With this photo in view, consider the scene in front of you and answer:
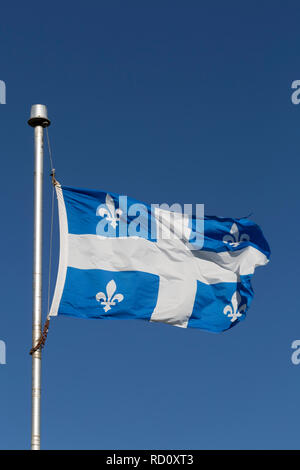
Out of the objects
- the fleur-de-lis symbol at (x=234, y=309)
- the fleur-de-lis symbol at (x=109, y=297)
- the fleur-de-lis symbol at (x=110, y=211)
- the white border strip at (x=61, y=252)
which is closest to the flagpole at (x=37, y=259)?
the white border strip at (x=61, y=252)

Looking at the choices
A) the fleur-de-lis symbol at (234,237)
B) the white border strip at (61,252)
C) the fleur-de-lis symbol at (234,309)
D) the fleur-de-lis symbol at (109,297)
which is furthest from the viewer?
the fleur-de-lis symbol at (234,237)

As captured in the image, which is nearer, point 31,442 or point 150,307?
point 31,442

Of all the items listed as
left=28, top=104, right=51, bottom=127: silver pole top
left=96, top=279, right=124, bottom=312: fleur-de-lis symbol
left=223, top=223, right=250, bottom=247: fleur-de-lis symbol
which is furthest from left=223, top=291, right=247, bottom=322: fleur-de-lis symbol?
left=28, top=104, right=51, bottom=127: silver pole top

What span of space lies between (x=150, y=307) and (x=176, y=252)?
2.20m

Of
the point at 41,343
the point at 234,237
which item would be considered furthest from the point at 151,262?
the point at 41,343

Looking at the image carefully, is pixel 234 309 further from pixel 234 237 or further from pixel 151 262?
pixel 151 262

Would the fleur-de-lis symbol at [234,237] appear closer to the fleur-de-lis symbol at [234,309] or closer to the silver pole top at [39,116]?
the fleur-de-lis symbol at [234,309]

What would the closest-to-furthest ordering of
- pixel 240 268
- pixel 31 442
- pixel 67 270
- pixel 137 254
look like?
pixel 31 442 → pixel 67 270 → pixel 137 254 → pixel 240 268

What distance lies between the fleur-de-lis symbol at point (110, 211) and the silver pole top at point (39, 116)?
114 inches

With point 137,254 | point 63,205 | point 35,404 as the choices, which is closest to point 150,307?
point 137,254

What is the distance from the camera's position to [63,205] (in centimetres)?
2538

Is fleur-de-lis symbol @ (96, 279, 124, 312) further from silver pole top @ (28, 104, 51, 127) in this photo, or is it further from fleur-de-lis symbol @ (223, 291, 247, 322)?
silver pole top @ (28, 104, 51, 127)

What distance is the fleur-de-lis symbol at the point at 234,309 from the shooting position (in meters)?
27.4
